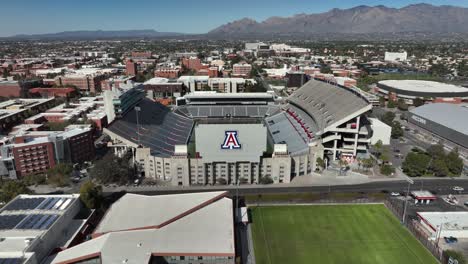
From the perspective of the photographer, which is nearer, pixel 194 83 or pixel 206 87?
pixel 206 87

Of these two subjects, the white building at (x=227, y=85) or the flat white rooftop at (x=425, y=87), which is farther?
the white building at (x=227, y=85)

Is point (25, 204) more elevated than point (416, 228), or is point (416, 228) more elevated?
point (25, 204)

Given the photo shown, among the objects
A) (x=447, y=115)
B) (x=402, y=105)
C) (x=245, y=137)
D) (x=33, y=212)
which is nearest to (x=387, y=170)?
(x=245, y=137)

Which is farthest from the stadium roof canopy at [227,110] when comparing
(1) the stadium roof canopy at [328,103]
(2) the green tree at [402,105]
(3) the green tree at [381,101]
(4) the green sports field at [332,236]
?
(2) the green tree at [402,105]

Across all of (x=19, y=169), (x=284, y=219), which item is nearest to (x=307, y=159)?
(x=284, y=219)

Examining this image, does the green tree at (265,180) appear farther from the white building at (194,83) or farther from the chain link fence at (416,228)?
the white building at (194,83)

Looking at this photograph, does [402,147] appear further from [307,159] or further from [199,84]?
[199,84]

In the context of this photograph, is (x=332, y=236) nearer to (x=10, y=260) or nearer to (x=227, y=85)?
(x=10, y=260)
